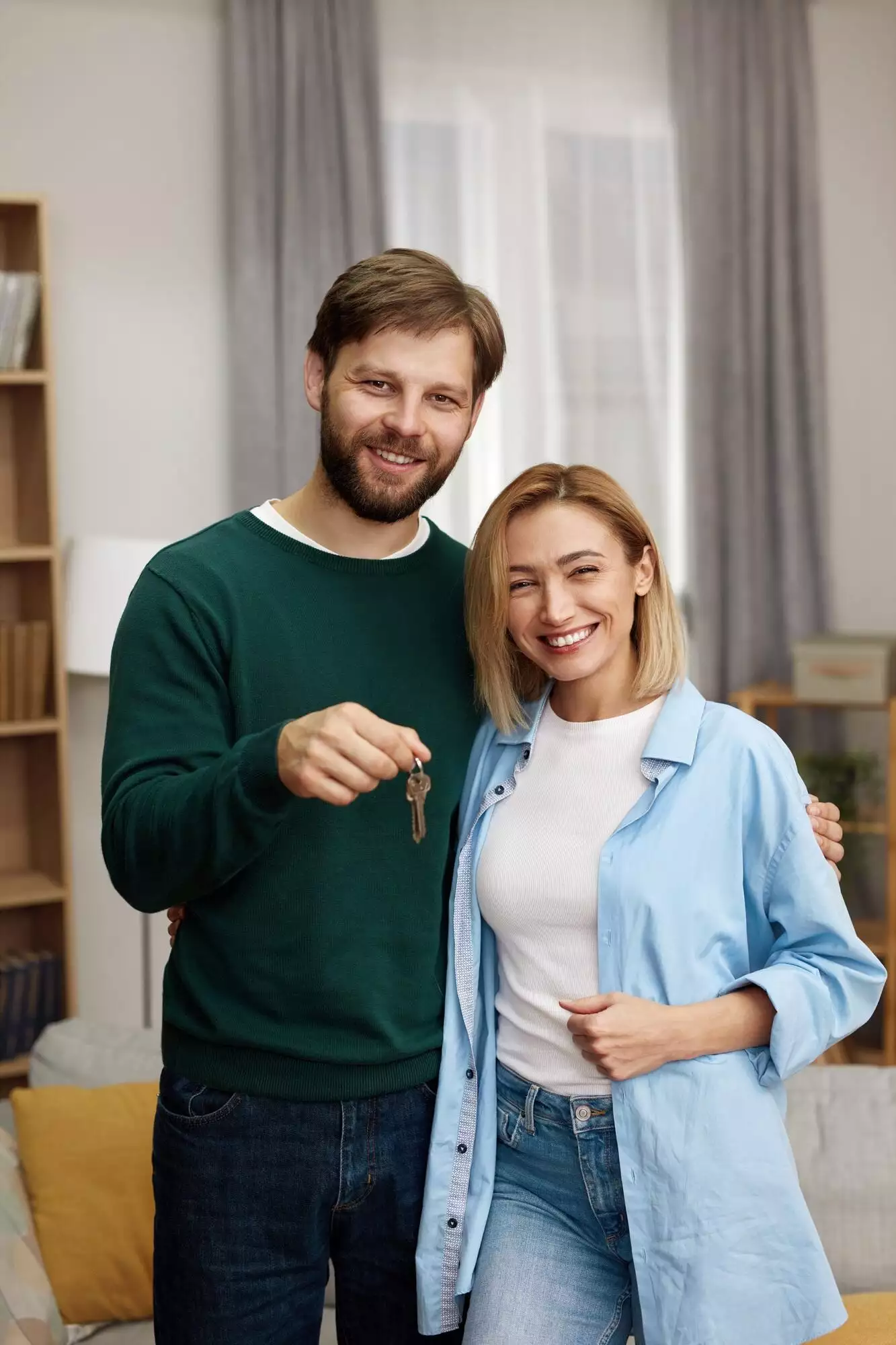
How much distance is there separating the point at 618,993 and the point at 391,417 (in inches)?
26.7

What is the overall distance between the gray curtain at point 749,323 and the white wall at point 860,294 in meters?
0.16

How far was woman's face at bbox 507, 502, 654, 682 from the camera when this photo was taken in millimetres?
1604

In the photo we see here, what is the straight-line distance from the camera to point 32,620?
138 inches

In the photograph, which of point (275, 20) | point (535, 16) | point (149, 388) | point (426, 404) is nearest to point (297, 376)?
point (149, 388)

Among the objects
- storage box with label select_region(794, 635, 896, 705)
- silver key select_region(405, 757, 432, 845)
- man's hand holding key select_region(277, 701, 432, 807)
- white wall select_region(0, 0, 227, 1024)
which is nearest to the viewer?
man's hand holding key select_region(277, 701, 432, 807)

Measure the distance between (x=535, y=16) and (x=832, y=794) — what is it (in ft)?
7.88

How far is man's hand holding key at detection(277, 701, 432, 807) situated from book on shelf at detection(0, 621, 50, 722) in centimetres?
232

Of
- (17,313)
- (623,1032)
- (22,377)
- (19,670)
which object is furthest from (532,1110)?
(17,313)

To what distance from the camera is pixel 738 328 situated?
13.3 ft

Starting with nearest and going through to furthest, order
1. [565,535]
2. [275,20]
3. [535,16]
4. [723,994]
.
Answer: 1. [723,994]
2. [565,535]
3. [275,20]
4. [535,16]

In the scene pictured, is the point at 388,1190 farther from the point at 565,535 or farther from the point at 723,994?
the point at 565,535

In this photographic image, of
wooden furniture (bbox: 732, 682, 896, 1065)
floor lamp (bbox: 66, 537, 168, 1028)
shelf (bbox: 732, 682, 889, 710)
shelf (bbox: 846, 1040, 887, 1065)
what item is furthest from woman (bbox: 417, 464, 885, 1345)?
shelf (bbox: 846, 1040, 887, 1065)

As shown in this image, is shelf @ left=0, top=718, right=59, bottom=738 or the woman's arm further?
shelf @ left=0, top=718, right=59, bottom=738

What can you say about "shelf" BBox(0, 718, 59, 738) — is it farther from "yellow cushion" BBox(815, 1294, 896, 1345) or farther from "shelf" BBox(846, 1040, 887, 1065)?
"shelf" BBox(846, 1040, 887, 1065)
